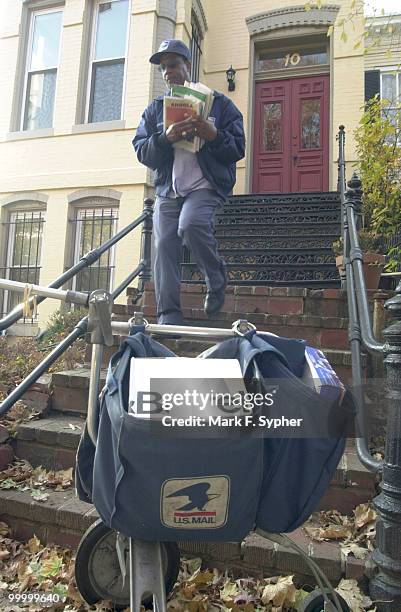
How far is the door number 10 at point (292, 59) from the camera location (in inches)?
352

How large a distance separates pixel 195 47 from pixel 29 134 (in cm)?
337

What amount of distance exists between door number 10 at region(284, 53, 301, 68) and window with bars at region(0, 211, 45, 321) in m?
5.37

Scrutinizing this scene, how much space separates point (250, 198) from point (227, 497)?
19.9ft

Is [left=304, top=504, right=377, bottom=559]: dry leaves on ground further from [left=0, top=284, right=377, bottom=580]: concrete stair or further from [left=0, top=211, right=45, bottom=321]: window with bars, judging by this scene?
[left=0, top=211, right=45, bottom=321]: window with bars

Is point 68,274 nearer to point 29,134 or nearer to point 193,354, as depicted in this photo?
point 193,354

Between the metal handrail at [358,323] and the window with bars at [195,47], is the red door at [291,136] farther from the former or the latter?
the metal handrail at [358,323]

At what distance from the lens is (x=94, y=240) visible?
25.9ft

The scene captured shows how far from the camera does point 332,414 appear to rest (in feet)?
4.09

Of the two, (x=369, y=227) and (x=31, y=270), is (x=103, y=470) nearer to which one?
(x=369, y=227)

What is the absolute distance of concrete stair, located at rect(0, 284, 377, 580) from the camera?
205 centimetres

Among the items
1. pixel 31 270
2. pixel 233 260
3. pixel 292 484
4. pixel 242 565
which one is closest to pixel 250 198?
pixel 233 260

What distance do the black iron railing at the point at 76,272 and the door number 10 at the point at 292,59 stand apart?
5.73 meters

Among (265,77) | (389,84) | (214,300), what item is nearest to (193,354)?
(214,300)

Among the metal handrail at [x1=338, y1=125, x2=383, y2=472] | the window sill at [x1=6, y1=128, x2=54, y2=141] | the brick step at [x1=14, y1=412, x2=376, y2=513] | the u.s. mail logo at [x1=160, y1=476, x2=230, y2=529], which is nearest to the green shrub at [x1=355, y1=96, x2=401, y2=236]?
the metal handrail at [x1=338, y1=125, x2=383, y2=472]
